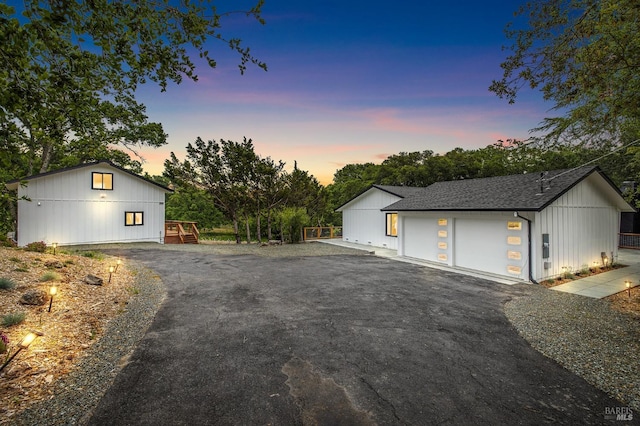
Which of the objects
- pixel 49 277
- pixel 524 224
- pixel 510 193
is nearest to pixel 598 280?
pixel 524 224

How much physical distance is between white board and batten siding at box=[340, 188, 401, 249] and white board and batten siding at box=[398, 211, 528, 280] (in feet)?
11.4

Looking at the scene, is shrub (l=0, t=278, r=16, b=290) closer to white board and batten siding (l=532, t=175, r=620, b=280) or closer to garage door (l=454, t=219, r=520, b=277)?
garage door (l=454, t=219, r=520, b=277)

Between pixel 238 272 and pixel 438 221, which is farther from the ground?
pixel 438 221

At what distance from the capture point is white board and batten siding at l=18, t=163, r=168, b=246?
15125 mm

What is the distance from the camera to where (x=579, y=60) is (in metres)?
5.77

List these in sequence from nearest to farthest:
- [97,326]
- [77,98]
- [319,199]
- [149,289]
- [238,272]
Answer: [77,98], [97,326], [149,289], [238,272], [319,199]

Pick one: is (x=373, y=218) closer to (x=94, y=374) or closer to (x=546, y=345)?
(x=546, y=345)

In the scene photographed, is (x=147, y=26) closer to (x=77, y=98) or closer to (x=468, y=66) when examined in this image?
(x=77, y=98)

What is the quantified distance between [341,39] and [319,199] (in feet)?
49.8

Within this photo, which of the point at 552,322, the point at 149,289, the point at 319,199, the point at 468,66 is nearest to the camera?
the point at 552,322

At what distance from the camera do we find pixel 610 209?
39.7ft

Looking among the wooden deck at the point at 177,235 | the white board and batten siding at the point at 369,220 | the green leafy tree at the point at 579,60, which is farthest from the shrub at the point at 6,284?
the white board and batten siding at the point at 369,220

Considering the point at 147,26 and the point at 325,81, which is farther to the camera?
the point at 325,81

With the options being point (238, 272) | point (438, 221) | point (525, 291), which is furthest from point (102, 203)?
point (525, 291)
